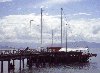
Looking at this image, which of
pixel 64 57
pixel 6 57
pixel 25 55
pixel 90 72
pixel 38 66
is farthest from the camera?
pixel 64 57

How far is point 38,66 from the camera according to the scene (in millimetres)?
97188

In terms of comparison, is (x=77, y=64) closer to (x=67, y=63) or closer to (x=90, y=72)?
(x=67, y=63)

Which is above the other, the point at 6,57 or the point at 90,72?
the point at 6,57

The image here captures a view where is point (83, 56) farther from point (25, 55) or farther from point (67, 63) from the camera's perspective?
point (25, 55)

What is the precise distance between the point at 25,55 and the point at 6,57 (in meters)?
11.9

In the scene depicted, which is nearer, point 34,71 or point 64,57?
point 34,71

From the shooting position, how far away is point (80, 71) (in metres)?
88.4

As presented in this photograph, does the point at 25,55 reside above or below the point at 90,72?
above

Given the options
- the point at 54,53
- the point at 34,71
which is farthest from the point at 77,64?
the point at 34,71

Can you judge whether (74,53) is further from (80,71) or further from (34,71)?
(34,71)

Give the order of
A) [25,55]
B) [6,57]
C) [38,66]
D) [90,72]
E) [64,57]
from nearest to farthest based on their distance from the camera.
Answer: [6,57] → [25,55] → [90,72] → [38,66] → [64,57]

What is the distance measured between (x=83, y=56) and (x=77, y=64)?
5.22 meters

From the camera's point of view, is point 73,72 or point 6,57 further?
point 73,72

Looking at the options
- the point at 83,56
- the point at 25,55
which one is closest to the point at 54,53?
the point at 83,56
